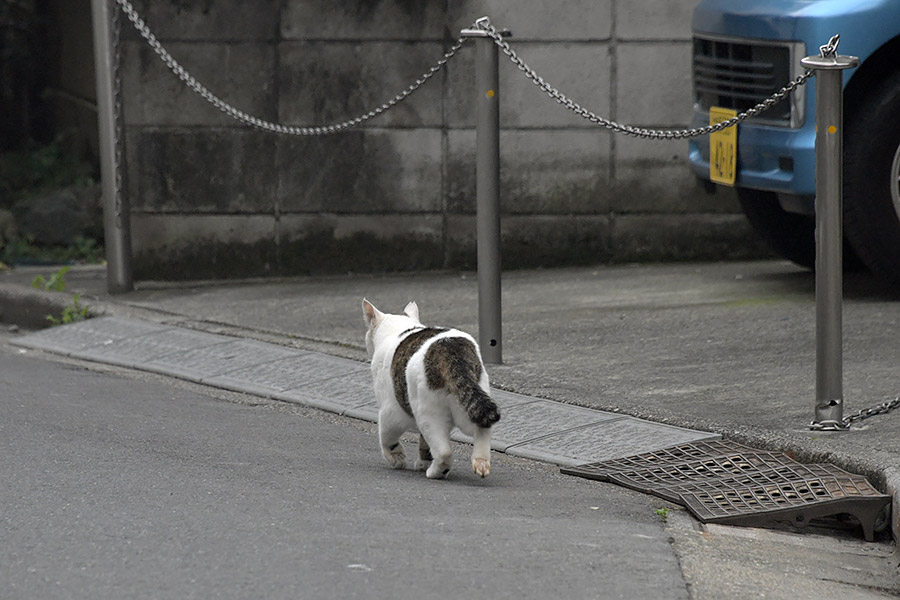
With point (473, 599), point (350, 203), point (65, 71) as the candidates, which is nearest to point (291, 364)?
point (350, 203)

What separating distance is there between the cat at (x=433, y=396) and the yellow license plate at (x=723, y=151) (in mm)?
2487

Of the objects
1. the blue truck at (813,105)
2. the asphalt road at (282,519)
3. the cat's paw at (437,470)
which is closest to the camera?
the asphalt road at (282,519)

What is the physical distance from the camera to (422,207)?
26.8ft

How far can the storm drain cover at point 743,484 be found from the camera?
4.29 meters

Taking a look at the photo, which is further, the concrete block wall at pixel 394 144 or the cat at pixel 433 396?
the concrete block wall at pixel 394 144

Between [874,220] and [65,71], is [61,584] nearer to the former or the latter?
[874,220]

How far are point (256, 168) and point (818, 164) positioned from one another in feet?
13.4

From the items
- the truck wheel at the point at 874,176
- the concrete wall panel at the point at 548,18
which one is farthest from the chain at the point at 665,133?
the concrete wall panel at the point at 548,18

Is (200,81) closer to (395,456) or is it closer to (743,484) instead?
(395,456)

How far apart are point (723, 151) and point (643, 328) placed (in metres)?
0.95

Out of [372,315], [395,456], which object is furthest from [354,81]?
[395,456]

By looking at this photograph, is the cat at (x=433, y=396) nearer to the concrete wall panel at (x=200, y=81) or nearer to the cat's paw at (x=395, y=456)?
the cat's paw at (x=395, y=456)

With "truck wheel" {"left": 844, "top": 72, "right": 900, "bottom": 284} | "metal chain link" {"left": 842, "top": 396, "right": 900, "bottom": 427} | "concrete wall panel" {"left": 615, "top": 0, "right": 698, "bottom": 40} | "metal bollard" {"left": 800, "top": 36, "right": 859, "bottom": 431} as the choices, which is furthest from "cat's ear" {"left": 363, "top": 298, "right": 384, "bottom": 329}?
"concrete wall panel" {"left": 615, "top": 0, "right": 698, "bottom": 40}

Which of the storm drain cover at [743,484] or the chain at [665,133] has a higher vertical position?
the chain at [665,133]
